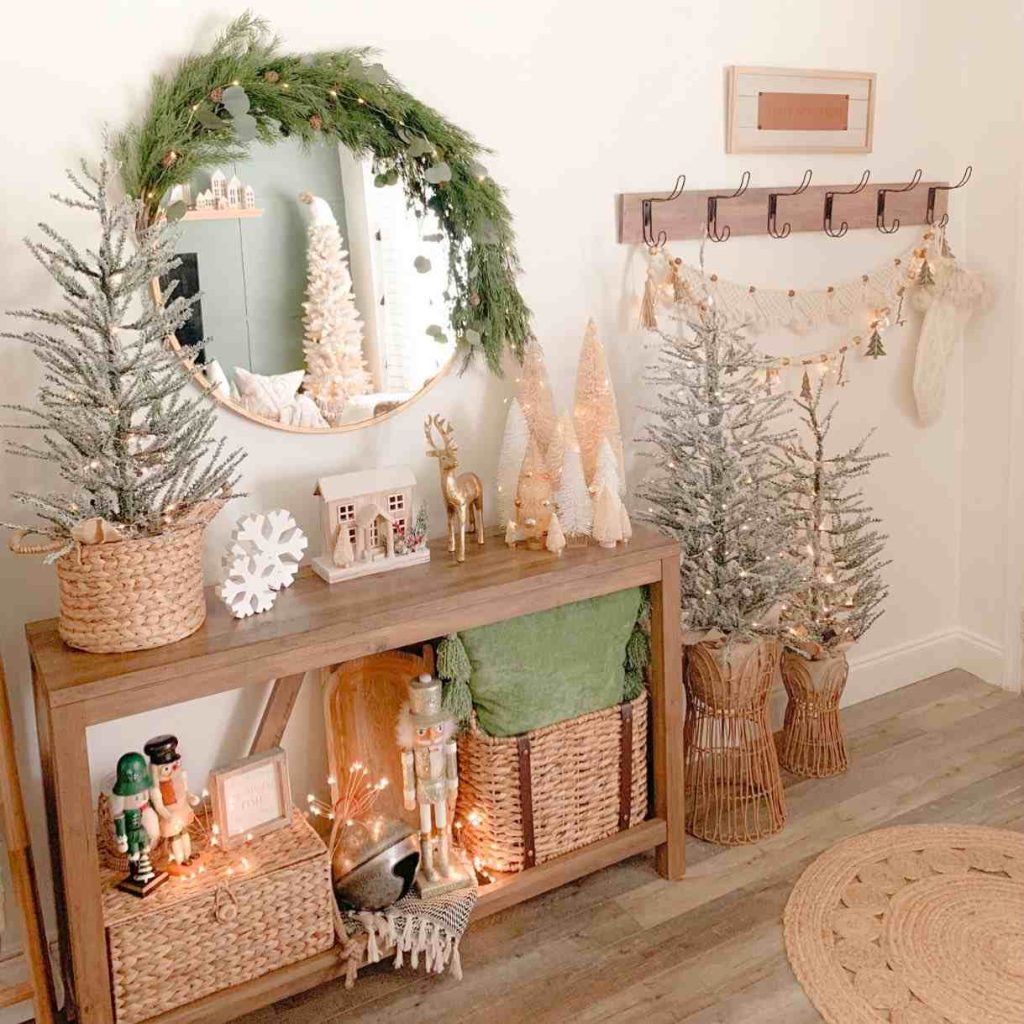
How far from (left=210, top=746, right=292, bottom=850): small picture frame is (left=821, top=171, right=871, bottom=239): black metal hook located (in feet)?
6.54

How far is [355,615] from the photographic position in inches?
79.3

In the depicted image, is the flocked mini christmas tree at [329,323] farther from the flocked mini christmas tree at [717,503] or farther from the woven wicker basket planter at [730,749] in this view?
the woven wicker basket planter at [730,749]

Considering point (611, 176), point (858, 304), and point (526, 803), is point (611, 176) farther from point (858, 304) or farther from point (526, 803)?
point (526, 803)

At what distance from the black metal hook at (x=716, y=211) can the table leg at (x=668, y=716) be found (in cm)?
93

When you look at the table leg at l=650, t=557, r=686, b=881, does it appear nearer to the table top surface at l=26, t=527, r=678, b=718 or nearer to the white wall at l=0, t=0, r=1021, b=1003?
the table top surface at l=26, t=527, r=678, b=718

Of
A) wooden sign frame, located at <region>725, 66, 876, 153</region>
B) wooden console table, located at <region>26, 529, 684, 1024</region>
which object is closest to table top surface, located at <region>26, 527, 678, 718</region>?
wooden console table, located at <region>26, 529, 684, 1024</region>

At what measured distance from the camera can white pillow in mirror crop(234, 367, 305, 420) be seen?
2209 millimetres

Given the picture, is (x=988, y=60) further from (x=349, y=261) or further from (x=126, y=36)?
(x=126, y=36)

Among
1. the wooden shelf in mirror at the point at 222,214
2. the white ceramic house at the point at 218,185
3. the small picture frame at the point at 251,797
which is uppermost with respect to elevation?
the white ceramic house at the point at 218,185

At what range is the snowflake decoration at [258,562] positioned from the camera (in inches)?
78.9

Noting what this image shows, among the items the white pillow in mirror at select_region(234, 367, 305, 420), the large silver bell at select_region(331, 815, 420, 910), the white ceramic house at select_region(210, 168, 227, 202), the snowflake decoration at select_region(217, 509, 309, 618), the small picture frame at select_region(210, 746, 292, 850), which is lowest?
the large silver bell at select_region(331, 815, 420, 910)

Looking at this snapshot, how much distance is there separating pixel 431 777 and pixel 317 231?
1.14 metres

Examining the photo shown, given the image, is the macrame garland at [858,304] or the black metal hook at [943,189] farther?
the black metal hook at [943,189]

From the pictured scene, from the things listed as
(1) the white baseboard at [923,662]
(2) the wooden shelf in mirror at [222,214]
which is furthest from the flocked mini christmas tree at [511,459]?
(1) the white baseboard at [923,662]
